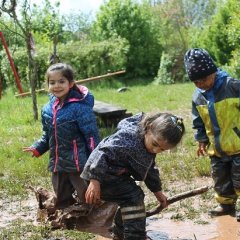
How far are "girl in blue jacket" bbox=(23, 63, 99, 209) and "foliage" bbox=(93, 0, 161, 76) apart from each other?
23.1 meters

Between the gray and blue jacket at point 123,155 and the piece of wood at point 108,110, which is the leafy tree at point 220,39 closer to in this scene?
the piece of wood at point 108,110

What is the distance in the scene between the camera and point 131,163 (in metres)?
3.61

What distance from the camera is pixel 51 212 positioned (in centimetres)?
479

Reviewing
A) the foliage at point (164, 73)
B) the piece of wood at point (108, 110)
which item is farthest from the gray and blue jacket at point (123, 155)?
the foliage at point (164, 73)

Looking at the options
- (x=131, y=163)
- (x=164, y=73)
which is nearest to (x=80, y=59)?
(x=164, y=73)

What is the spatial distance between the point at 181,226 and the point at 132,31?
24069mm

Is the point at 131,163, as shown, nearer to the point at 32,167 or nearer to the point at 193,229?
the point at 193,229

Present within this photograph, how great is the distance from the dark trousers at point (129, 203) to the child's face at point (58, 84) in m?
1.04

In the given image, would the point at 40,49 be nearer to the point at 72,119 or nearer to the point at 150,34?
the point at 150,34

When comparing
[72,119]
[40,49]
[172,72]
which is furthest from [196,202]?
[172,72]

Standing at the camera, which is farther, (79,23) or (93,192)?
(79,23)

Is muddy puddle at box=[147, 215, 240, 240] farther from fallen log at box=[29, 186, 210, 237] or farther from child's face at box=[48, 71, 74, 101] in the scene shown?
child's face at box=[48, 71, 74, 101]

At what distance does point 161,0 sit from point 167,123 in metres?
39.9

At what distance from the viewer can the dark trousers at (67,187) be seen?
4605 mm
